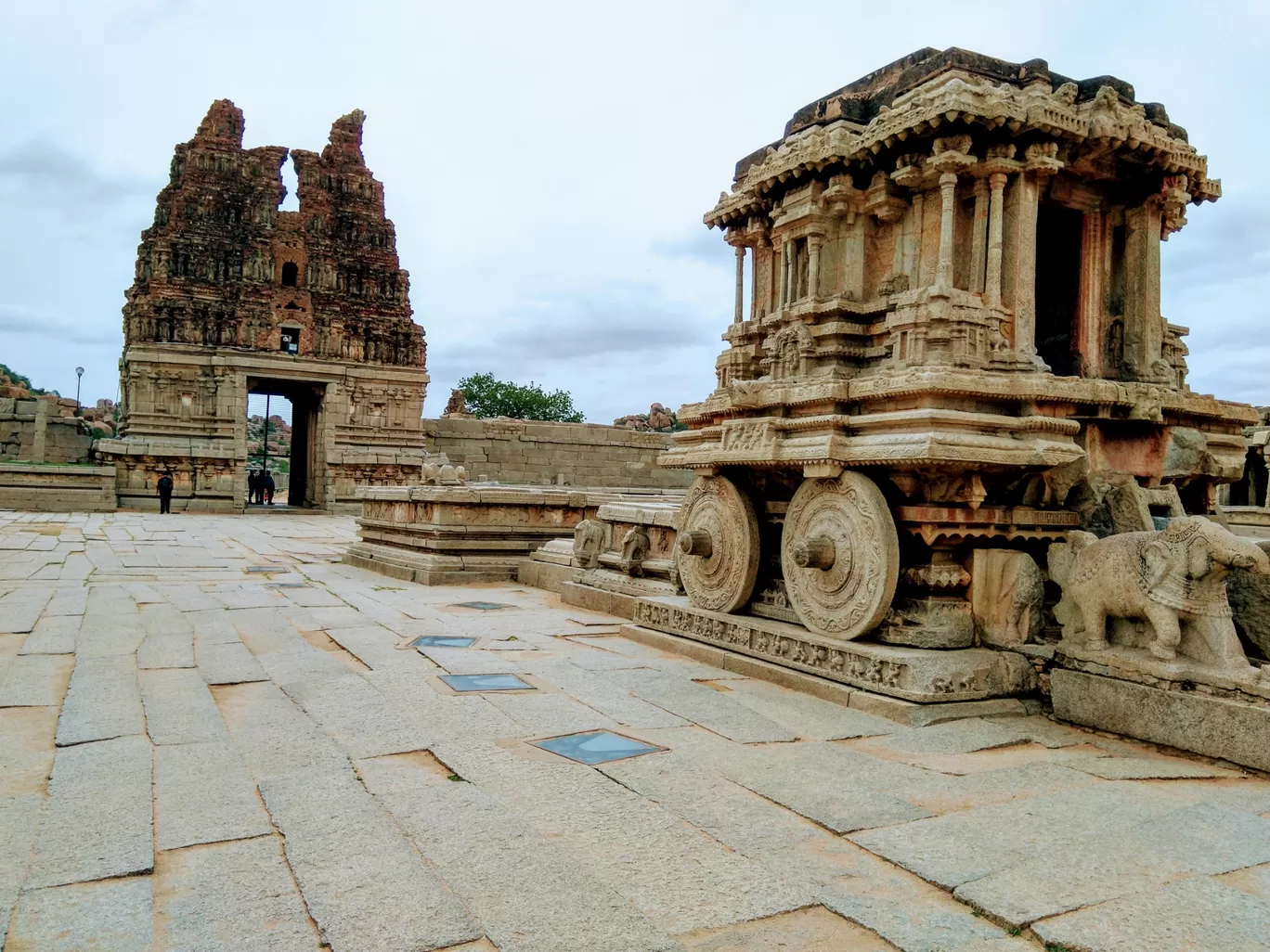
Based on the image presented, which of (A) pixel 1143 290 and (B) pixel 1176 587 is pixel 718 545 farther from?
(A) pixel 1143 290

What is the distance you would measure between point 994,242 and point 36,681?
18.3ft

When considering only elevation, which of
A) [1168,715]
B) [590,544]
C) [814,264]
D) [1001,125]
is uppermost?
[1001,125]

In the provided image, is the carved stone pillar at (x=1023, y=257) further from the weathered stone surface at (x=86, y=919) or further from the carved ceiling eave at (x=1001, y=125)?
the weathered stone surface at (x=86, y=919)

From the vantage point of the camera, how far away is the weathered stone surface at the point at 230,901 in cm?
208

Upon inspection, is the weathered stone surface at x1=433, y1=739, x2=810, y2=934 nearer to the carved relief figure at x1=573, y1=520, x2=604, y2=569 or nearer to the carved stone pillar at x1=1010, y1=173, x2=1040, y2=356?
the carved stone pillar at x1=1010, y1=173, x2=1040, y2=356

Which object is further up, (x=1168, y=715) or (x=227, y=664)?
(x=1168, y=715)

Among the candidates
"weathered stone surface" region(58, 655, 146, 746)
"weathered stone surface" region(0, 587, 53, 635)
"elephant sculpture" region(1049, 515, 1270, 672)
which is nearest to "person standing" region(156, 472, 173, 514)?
"weathered stone surface" region(0, 587, 53, 635)

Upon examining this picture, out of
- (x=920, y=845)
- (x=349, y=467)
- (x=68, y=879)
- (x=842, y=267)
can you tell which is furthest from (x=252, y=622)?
(x=349, y=467)

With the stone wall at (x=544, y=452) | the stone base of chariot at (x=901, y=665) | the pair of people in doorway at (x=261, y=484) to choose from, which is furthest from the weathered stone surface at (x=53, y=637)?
the pair of people in doorway at (x=261, y=484)

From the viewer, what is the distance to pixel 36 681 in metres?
4.54

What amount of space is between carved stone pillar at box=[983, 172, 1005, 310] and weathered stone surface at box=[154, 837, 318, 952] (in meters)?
4.32

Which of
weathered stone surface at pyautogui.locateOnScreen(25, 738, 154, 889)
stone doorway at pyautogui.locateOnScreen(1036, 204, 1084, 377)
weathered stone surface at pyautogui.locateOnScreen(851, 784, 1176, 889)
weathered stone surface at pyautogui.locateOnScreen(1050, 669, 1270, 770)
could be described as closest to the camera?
weathered stone surface at pyautogui.locateOnScreen(25, 738, 154, 889)

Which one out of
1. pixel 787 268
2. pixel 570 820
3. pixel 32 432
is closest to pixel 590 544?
pixel 787 268

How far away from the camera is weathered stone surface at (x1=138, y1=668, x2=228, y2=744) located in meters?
3.71
